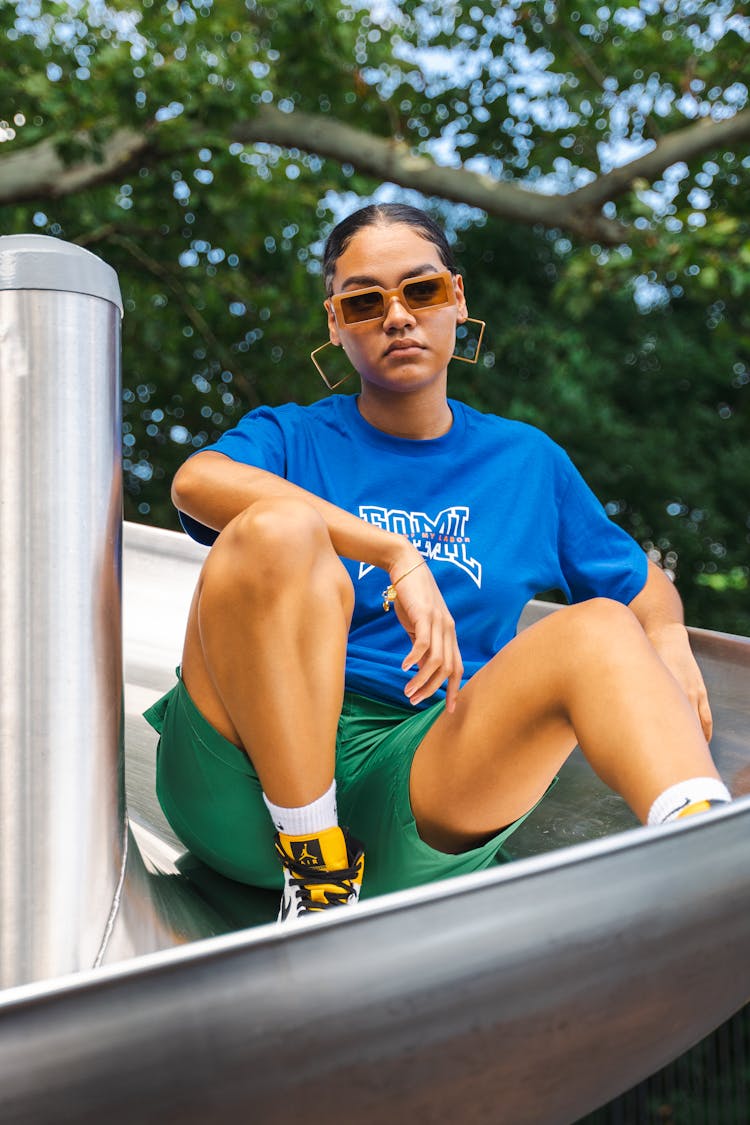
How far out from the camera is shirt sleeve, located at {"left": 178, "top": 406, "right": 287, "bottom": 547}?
103cm

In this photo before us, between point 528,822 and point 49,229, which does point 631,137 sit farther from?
point 528,822

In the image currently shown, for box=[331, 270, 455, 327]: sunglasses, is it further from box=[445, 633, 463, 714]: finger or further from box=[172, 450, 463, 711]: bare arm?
box=[445, 633, 463, 714]: finger

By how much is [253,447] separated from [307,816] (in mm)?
356

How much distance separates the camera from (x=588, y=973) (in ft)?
1.73

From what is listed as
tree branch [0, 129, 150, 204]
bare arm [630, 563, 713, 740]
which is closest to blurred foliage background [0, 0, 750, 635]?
tree branch [0, 129, 150, 204]

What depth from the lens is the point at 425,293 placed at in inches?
42.9

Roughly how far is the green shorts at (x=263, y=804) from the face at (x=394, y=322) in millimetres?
331

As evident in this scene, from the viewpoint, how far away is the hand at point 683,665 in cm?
107

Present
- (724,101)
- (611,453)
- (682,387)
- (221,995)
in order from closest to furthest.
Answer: (221,995), (724,101), (611,453), (682,387)

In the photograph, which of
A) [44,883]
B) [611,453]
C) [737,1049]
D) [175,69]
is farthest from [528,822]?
[737,1049]

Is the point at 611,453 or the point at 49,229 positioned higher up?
the point at 49,229

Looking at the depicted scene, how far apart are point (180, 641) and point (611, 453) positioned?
4.19 meters

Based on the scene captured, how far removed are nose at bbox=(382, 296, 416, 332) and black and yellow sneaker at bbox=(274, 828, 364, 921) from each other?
0.47 m

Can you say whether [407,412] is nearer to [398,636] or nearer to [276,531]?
[398,636]
